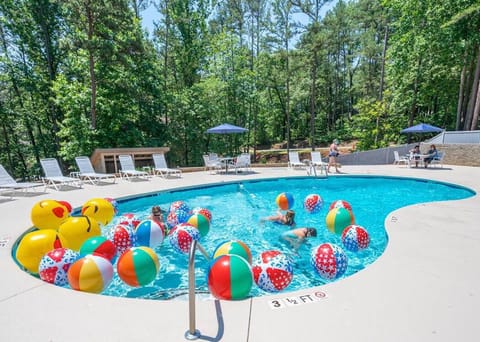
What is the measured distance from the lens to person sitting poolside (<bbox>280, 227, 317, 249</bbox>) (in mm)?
5098

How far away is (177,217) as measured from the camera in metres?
5.56

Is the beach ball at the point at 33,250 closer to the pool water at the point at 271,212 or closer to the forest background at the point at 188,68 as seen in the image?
the pool water at the point at 271,212

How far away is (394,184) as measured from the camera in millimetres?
10727

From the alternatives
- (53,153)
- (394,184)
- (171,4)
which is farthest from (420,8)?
(53,153)

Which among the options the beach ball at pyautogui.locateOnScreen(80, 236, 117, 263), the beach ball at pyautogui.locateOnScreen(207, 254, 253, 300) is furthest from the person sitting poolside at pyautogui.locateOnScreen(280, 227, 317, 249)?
the beach ball at pyautogui.locateOnScreen(80, 236, 117, 263)

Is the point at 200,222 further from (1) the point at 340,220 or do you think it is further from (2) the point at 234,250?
(1) the point at 340,220

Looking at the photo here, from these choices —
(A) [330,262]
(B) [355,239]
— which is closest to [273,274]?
(A) [330,262]

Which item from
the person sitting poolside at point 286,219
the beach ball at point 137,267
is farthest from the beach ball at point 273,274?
the person sitting poolside at point 286,219

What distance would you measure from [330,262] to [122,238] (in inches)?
125

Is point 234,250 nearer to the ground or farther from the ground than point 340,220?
farther from the ground

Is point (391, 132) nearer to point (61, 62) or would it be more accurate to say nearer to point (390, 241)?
point (390, 241)

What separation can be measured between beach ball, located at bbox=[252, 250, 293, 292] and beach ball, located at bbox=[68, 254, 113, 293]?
5.63ft

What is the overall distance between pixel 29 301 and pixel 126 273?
0.89m

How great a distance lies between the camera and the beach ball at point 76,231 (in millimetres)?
3992
